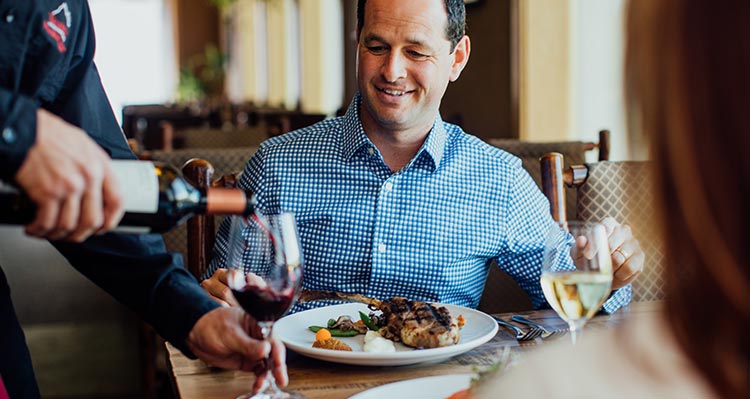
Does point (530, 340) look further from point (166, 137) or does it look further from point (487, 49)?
point (166, 137)

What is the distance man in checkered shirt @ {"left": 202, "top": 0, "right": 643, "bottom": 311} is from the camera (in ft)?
6.35

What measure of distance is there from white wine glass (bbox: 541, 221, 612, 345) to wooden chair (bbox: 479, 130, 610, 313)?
3.83ft

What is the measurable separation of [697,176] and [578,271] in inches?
29.4

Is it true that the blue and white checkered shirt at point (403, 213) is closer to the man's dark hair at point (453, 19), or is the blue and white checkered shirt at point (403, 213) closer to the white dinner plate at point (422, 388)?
the man's dark hair at point (453, 19)

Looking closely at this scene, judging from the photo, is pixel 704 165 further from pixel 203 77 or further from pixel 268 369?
pixel 203 77

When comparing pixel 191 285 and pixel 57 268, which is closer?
pixel 191 285

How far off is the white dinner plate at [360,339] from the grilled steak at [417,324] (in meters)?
0.02

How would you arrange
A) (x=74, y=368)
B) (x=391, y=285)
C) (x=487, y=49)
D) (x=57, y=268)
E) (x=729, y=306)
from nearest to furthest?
(x=729, y=306), (x=391, y=285), (x=57, y=268), (x=74, y=368), (x=487, y=49)

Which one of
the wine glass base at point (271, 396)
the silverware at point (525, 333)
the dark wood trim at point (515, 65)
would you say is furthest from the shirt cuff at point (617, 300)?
the dark wood trim at point (515, 65)

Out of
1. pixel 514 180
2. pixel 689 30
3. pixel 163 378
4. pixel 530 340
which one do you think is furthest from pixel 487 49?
pixel 689 30

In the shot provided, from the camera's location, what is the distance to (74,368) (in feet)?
11.0

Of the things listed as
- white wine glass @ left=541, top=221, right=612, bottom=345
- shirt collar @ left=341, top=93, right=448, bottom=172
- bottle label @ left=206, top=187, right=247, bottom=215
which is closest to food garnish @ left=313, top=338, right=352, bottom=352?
white wine glass @ left=541, top=221, right=612, bottom=345

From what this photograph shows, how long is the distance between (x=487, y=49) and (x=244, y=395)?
12.4 feet

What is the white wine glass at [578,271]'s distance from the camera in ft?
4.03
